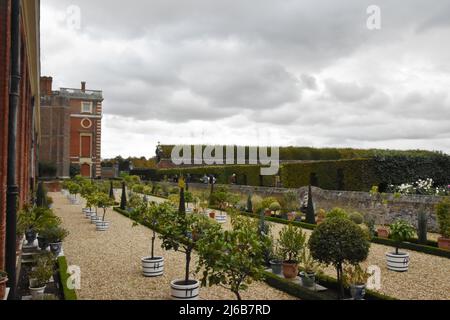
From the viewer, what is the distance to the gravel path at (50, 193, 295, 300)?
6773mm

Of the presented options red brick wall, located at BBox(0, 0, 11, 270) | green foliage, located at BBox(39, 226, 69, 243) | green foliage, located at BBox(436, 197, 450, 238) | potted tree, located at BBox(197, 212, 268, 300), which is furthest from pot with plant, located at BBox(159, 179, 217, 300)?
green foliage, located at BBox(436, 197, 450, 238)

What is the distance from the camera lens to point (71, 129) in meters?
48.1

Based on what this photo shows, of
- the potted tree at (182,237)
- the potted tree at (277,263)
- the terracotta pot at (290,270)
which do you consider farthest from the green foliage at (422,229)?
the potted tree at (182,237)

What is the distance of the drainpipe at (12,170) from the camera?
535 centimetres

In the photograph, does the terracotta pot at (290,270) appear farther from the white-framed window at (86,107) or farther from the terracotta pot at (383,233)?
the white-framed window at (86,107)

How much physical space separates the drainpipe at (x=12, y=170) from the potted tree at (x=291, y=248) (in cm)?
470

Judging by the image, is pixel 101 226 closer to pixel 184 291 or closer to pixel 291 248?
pixel 291 248

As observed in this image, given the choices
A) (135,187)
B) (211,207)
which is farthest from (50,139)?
(211,207)

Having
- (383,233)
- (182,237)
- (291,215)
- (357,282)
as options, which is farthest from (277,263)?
(291,215)

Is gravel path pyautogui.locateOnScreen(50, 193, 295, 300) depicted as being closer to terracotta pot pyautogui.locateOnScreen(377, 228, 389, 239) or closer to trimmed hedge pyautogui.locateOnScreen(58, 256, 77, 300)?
trimmed hedge pyautogui.locateOnScreen(58, 256, 77, 300)

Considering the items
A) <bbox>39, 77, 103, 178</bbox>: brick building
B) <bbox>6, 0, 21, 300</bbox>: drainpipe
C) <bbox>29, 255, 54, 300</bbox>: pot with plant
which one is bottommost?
<bbox>29, 255, 54, 300</bbox>: pot with plant

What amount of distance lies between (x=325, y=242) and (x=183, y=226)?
2.41 metres

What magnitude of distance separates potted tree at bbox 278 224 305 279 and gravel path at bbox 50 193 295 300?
2.01 feet
